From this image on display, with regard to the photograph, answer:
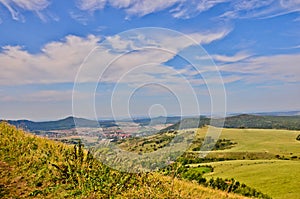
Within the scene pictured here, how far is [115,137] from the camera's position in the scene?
10.3m

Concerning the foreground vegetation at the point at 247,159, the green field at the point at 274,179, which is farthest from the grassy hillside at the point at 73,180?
the green field at the point at 274,179

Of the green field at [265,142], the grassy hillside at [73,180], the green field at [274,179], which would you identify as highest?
the grassy hillside at [73,180]

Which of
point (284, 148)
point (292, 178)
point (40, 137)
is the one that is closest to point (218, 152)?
point (284, 148)

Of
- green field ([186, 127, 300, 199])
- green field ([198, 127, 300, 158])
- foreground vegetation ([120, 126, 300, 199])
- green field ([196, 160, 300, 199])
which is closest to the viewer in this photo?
foreground vegetation ([120, 126, 300, 199])

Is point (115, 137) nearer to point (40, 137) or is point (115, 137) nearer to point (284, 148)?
point (40, 137)

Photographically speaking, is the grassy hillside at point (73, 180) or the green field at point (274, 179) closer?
the grassy hillside at point (73, 180)

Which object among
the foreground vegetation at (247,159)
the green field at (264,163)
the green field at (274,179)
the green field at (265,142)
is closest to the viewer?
the foreground vegetation at (247,159)

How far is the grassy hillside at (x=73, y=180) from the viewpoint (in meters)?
7.42

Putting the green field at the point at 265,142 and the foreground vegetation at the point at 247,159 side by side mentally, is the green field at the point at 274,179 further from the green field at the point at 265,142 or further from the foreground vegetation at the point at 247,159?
the green field at the point at 265,142

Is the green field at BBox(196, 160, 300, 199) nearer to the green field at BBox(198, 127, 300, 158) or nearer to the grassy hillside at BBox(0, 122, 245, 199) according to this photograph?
the grassy hillside at BBox(0, 122, 245, 199)

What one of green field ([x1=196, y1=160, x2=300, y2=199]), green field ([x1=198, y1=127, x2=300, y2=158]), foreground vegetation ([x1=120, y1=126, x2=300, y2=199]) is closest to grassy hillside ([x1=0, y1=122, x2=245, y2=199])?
foreground vegetation ([x1=120, y1=126, x2=300, y2=199])

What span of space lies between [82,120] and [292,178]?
3578 cm

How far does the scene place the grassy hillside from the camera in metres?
7.42

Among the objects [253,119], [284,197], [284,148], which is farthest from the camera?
[253,119]
